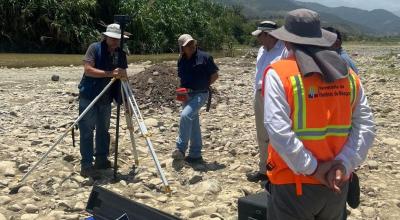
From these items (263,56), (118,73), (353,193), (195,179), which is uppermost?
(263,56)

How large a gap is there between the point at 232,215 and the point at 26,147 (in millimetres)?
3782

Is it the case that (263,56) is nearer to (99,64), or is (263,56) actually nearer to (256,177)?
(256,177)

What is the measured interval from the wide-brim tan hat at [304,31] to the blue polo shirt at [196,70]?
401cm

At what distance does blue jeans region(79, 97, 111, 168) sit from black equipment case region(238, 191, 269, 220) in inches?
118

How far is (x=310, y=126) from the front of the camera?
285cm

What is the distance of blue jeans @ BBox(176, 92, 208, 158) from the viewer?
694 cm

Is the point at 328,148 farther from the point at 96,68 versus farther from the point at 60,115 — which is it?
the point at 60,115

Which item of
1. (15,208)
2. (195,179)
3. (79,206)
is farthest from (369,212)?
(15,208)

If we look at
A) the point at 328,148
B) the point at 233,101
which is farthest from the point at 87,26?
the point at 328,148

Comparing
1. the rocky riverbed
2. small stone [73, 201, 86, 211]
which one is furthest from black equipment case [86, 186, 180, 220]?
small stone [73, 201, 86, 211]

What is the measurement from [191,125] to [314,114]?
4.24 m

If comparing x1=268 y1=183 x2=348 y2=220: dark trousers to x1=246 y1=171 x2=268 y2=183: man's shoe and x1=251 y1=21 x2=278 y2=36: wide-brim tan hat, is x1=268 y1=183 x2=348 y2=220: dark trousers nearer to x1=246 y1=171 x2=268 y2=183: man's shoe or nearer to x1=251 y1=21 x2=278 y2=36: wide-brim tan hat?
x1=251 y1=21 x2=278 y2=36: wide-brim tan hat

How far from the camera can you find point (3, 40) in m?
34.3

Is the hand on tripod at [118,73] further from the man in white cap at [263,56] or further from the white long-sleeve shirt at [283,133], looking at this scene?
the white long-sleeve shirt at [283,133]
